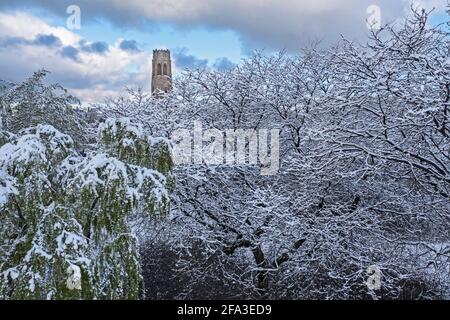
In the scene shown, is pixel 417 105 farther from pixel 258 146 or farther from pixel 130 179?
pixel 130 179

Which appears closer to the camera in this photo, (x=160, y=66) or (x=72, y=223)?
(x=72, y=223)

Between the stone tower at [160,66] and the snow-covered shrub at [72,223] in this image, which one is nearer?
the snow-covered shrub at [72,223]

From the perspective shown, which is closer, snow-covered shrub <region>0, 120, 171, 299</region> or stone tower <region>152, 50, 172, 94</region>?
snow-covered shrub <region>0, 120, 171, 299</region>

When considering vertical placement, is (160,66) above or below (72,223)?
above

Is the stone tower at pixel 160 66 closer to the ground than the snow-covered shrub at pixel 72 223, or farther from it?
farther from it

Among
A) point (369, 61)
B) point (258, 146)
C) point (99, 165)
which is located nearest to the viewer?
point (99, 165)

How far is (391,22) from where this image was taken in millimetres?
8680

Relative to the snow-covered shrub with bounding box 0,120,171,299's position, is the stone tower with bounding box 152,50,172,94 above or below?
above
